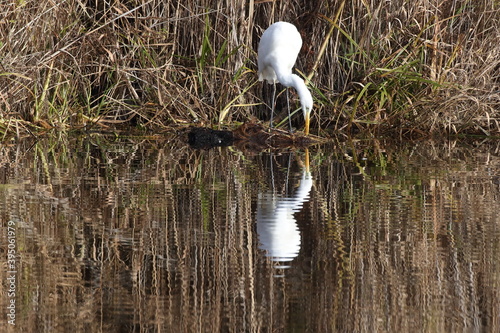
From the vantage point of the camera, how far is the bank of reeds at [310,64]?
287 inches

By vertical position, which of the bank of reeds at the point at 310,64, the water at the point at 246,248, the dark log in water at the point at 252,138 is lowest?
the water at the point at 246,248

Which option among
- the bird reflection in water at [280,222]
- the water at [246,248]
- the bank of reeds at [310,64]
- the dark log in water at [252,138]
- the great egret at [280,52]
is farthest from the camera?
the bank of reeds at [310,64]

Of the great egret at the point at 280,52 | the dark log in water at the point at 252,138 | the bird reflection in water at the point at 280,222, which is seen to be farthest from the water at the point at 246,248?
the great egret at the point at 280,52

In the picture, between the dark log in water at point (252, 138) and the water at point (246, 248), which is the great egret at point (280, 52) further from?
the water at point (246, 248)

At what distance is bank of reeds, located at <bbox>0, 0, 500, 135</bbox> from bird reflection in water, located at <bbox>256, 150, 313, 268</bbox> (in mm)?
3027

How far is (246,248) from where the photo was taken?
288 cm

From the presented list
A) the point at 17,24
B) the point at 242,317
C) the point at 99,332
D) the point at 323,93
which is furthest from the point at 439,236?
the point at 323,93

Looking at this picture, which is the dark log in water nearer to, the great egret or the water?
the great egret

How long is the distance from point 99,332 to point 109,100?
227 inches

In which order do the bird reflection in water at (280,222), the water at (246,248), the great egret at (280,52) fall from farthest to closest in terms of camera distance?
the great egret at (280,52)
the bird reflection in water at (280,222)
the water at (246,248)

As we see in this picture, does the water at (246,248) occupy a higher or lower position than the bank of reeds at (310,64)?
lower

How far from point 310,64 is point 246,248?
531 centimetres

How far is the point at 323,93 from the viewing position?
784cm

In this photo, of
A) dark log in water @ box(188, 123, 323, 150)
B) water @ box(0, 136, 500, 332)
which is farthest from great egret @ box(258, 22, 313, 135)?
water @ box(0, 136, 500, 332)
